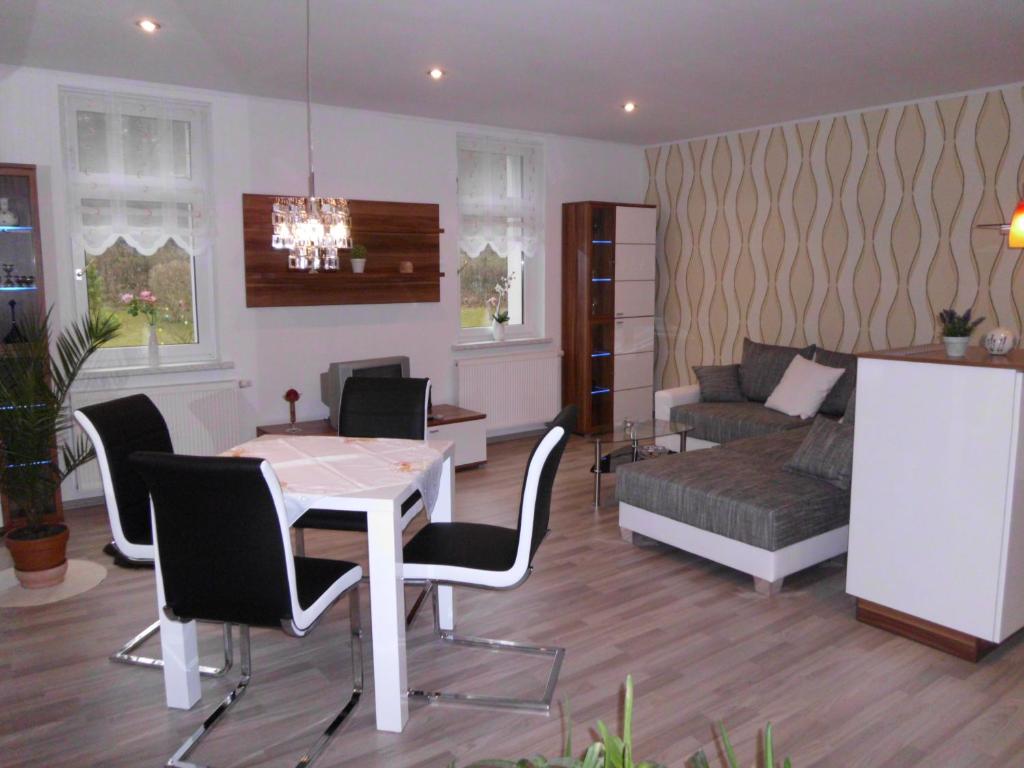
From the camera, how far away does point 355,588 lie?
110 inches

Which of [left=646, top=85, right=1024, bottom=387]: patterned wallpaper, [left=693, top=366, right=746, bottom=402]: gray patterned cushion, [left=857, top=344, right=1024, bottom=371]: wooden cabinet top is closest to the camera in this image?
[left=857, top=344, right=1024, bottom=371]: wooden cabinet top

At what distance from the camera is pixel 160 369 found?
495cm

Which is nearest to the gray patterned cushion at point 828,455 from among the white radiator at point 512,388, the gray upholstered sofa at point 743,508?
the gray upholstered sofa at point 743,508

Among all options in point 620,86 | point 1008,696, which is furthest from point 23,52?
point 1008,696

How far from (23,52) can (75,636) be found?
2.98m

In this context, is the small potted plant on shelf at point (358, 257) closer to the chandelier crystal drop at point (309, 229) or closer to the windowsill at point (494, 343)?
the windowsill at point (494, 343)

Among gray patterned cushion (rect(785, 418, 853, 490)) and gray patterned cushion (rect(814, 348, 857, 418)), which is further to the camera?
gray patterned cushion (rect(814, 348, 857, 418))

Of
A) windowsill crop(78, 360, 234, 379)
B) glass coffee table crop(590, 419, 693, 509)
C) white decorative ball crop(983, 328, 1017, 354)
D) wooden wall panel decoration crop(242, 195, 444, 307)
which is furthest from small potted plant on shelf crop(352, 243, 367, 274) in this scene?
white decorative ball crop(983, 328, 1017, 354)

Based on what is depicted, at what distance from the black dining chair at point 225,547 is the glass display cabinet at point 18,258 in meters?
2.56

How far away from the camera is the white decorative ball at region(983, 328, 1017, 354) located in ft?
9.82

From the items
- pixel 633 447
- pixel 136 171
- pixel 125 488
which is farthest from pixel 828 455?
pixel 136 171

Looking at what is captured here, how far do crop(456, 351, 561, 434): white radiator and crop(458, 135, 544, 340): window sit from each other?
0.31 metres

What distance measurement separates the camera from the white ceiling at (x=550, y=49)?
342 cm

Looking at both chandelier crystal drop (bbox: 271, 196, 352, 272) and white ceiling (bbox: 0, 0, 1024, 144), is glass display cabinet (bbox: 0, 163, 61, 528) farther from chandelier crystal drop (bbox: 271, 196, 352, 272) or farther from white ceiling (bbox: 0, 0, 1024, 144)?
chandelier crystal drop (bbox: 271, 196, 352, 272)
